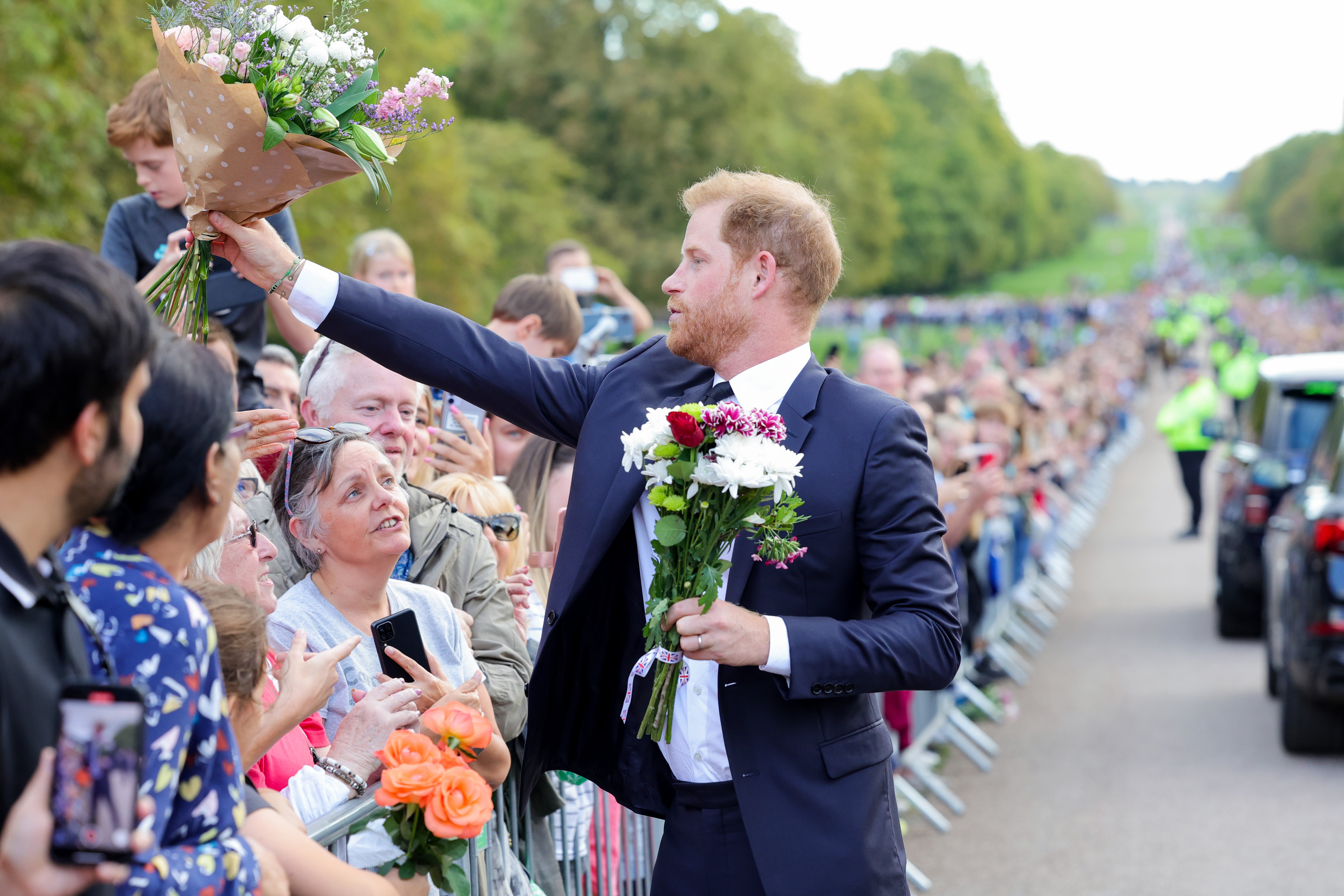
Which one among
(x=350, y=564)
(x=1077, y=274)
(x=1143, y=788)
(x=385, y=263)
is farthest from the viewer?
(x=1077, y=274)

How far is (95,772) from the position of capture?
5.46 feet

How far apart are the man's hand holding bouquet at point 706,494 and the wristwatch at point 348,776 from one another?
695mm

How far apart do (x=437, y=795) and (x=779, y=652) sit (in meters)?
0.73

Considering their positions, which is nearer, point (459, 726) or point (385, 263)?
point (459, 726)

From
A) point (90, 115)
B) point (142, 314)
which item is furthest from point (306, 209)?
point (142, 314)

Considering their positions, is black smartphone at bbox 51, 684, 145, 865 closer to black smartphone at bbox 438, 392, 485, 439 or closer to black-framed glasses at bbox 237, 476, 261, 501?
black-framed glasses at bbox 237, 476, 261, 501

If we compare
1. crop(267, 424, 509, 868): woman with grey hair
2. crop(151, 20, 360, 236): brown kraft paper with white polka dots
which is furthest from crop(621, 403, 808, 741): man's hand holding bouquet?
crop(151, 20, 360, 236): brown kraft paper with white polka dots

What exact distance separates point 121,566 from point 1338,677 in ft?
24.6

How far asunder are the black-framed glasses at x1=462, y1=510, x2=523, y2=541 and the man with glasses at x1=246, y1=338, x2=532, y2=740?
0.72 feet

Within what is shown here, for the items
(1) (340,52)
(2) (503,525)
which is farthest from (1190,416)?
(1) (340,52)

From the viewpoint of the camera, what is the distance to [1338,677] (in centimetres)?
773

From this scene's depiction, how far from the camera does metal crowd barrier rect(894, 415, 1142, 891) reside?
7.93 m

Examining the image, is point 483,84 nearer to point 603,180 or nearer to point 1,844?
point 603,180

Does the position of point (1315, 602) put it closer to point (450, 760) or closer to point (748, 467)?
point (748, 467)
